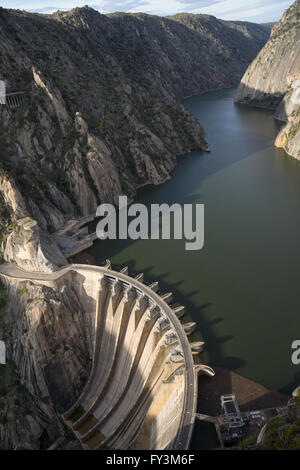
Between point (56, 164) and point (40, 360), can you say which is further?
point (56, 164)

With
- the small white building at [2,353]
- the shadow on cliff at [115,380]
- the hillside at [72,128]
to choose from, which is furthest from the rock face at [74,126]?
the shadow on cliff at [115,380]

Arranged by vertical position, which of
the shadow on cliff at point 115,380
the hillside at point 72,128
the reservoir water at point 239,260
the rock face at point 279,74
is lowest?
the shadow on cliff at point 115,380

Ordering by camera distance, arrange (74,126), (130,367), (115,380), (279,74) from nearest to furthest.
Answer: (130,367) → (115,380) → (74,126) → (279,74)

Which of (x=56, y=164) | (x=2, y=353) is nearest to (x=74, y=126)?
(x=56, y=164)

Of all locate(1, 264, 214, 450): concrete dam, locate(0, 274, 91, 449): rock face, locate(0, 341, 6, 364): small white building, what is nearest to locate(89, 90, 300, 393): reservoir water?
locate(1, 264, 214, 450): concrete dam

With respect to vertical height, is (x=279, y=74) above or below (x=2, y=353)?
above

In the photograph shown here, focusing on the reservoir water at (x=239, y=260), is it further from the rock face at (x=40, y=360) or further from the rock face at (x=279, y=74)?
the rock face at (x=279, y=74)

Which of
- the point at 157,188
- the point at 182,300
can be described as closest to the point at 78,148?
the point at 157,188

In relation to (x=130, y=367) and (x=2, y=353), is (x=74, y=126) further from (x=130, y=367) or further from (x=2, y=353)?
(x=130, y=367)
